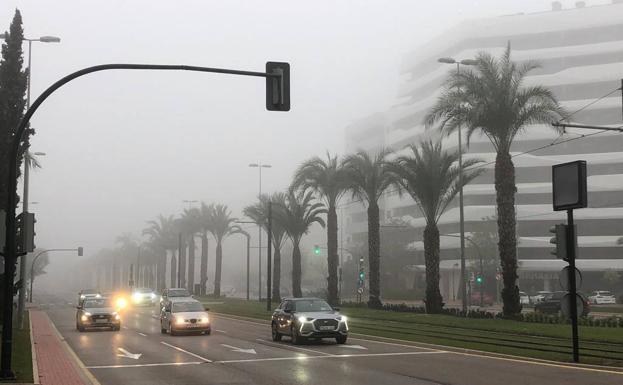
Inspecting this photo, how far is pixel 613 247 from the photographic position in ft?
292

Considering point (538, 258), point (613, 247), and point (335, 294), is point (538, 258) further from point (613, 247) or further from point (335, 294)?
point (335, 294)

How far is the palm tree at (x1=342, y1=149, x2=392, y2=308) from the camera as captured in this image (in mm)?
48000

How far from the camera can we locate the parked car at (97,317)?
31.2m

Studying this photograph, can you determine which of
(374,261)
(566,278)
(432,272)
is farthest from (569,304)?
(374,261)

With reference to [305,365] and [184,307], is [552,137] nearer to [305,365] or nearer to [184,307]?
[184,307]

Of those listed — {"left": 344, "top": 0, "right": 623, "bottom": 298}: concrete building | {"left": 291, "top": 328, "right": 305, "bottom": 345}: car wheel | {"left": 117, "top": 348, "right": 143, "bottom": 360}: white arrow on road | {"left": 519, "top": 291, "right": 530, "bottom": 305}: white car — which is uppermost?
{"left": 344, "top": 0, "right": 623, "bottom": 298}: concrete building

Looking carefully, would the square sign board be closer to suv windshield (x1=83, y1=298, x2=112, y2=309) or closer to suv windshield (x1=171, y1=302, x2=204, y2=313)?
suv windshield (x1=171, y1=302, x2=204, y2=313)

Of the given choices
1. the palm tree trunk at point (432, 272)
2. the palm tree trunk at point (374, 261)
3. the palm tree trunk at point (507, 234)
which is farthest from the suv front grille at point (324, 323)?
the palm tree trunk at point (374, 261)

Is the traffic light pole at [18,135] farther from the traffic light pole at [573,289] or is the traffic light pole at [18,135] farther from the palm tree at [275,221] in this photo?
the palm tree at [275,221]

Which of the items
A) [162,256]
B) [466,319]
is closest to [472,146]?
[162,256]

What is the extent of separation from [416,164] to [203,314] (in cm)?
1827

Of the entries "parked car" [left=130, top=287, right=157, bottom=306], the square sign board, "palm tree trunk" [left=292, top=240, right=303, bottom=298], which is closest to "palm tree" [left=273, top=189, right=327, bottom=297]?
"palm tree trunk" [left=292, top=240, right=303, bottom=298]

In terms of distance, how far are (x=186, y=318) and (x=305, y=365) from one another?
1170 cm

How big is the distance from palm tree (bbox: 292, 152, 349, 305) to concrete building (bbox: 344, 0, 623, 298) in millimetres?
39011
